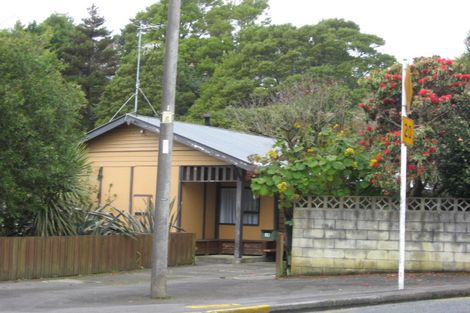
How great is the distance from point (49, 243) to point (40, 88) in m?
3.40

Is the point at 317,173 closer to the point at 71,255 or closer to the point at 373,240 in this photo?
the point at 373,240

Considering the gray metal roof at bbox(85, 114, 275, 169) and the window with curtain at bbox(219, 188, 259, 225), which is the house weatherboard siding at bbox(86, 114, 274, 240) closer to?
the gray metal roof at bbox(85, 114, 275, 169)

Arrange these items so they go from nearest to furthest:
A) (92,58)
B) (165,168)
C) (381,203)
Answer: (165,168), (381,203), (92,58)

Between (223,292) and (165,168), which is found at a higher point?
(165,168)

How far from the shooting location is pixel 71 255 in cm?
1522

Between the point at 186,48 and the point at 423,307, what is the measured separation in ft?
146

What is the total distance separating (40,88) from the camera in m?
13.9

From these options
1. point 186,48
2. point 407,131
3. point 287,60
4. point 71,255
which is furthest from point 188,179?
point 186,48

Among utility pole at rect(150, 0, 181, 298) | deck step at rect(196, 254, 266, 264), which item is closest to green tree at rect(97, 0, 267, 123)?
deck step at rect(196, 254, 266, 264)

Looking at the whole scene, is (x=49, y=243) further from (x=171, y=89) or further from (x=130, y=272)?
(x=171, y=89)

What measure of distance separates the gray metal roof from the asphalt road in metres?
8.13

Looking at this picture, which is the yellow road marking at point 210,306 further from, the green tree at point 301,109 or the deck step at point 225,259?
the green tree at point 301,109

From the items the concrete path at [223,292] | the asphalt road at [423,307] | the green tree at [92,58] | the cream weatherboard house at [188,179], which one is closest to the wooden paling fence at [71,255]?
the concrete path at [223,292]

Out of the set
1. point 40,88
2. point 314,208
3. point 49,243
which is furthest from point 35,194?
point 314,208
